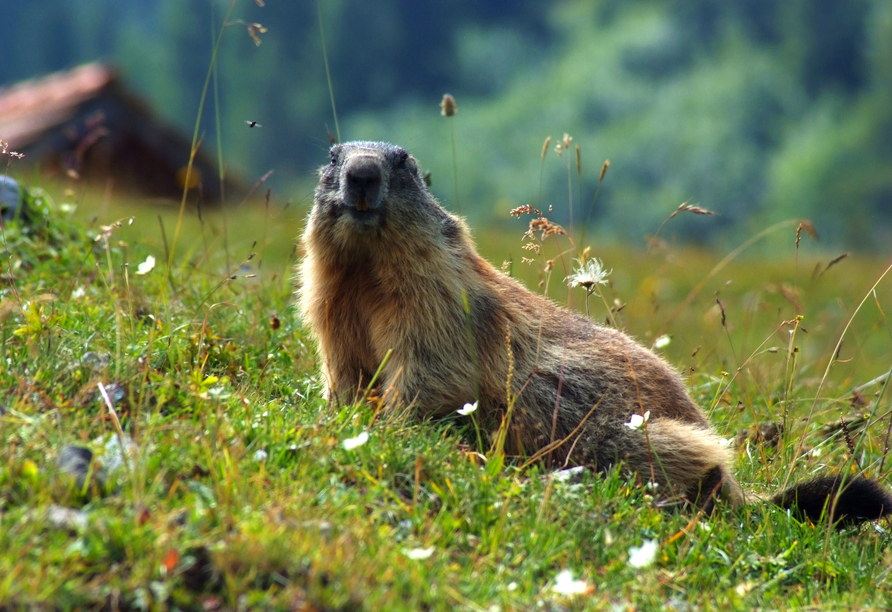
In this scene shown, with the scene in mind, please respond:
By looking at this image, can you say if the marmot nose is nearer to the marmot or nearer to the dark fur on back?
the marmot

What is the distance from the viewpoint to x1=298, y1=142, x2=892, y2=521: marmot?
4.17 meters

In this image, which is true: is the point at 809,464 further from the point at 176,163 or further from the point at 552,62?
the point at 552,62

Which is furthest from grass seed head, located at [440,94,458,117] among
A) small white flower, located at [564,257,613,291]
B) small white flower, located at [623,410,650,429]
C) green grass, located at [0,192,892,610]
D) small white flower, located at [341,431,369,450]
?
small white flower, located at [341,431,369,450]

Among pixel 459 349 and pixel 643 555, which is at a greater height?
pixel 459 349

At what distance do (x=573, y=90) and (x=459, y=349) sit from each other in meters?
73.1

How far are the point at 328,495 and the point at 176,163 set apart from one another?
64.4ft

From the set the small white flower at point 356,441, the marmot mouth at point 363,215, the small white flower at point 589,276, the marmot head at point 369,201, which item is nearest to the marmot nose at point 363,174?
the marmot head at point 369,201

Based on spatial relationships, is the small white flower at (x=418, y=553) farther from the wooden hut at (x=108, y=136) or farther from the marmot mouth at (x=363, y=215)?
the wooden hut at (x=108, y=136)

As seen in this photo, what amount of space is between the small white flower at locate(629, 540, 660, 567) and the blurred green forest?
142 ft

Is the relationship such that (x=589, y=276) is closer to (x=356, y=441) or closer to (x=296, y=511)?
(x=356, y=441)

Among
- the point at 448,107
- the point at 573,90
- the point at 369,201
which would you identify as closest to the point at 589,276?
the point at 369,201

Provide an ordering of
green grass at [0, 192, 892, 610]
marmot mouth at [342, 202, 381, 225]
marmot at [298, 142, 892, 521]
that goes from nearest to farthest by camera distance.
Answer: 1. green grass at [0, 192, 892, 610]
2. marmot at [298, 142, 892, 521]
3. marmot mouth at [342, 202, 381, 225]

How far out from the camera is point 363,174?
4.20 metres

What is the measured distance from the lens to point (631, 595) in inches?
121
